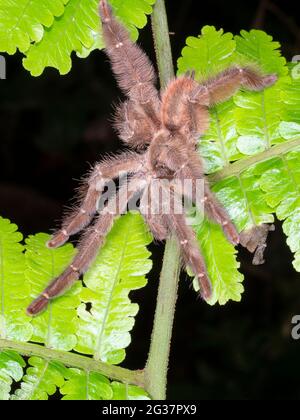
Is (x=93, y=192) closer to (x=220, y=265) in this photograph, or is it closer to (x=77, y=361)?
(x=220, y=265)

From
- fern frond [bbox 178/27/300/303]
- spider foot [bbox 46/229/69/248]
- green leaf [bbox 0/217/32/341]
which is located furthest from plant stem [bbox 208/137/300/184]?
green leaf [bbox 0/217/32/341]

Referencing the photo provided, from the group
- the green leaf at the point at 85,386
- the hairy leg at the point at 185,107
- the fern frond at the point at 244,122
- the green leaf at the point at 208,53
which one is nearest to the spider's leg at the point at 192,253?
the fern frond at the point at 244,122

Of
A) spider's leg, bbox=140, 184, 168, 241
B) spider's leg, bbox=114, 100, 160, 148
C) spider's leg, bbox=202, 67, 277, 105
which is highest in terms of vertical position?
spider's leg, bbox=202, 67, 277, 105

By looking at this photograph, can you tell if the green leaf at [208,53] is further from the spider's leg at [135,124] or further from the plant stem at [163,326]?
the plant stem at [163,326]

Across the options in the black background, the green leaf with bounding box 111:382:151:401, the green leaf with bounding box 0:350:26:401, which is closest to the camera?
the green leaf with bounding box 0:350:26:401

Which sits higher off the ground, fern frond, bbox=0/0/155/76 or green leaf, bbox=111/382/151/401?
fern frond, bbox=0/0/155/76

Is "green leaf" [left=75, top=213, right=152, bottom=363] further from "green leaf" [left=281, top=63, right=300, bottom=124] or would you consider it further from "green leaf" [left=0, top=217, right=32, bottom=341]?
"green leaf" [left=281, top=63, right=300, bottom=124]
